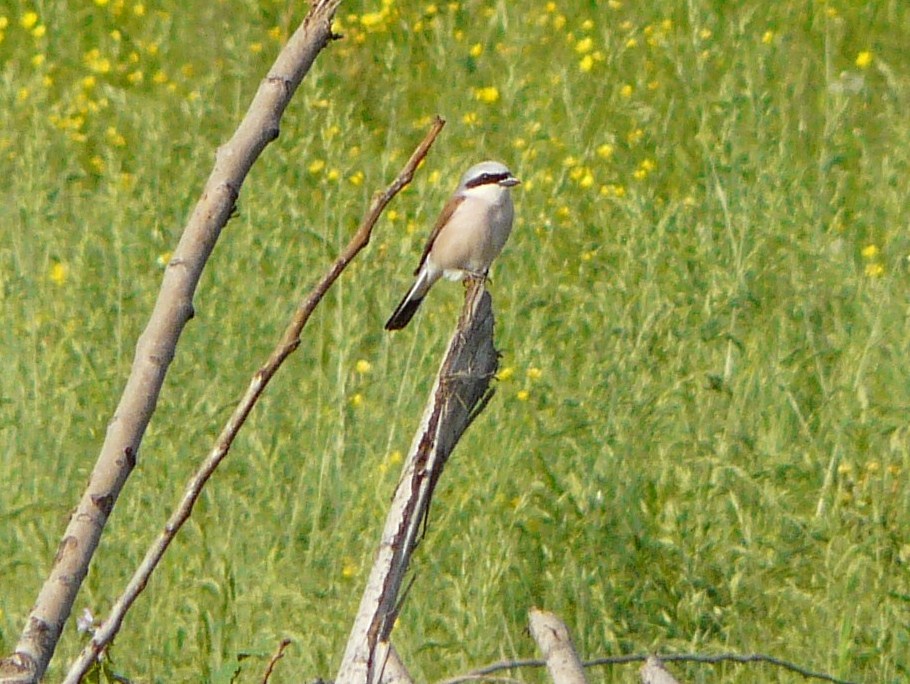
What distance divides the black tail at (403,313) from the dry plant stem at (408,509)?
132 inches

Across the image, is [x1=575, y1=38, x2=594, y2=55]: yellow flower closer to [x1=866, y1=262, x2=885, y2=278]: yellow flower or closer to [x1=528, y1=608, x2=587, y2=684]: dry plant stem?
[x1=866, y1=262, x2=885, y2=278]: yellow flower

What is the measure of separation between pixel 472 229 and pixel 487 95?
278cm

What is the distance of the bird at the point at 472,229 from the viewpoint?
5152 millimetres

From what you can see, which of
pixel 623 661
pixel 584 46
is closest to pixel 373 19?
pixel 584 46

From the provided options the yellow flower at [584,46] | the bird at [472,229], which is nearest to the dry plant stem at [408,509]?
the bird at [472,229]

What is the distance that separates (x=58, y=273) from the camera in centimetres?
631

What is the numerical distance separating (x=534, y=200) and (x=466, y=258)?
1.76 meters

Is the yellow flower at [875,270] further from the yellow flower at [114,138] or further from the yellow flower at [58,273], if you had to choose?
the yellow flower at [114,138]

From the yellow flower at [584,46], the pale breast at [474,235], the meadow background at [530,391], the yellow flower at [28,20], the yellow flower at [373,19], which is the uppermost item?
the yellow flower at [28,20]

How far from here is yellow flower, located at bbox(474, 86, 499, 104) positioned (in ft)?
25.5

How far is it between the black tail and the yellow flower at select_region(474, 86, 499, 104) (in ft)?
7.79

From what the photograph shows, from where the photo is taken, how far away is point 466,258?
205 inches

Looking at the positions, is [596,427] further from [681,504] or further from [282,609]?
[282,609]

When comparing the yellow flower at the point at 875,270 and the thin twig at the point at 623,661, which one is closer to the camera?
the thin twig at the point at 623,661
